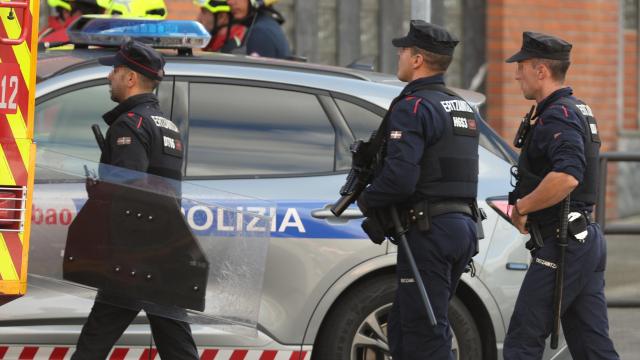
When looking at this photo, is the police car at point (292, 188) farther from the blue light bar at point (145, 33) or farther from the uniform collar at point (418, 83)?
the uniform collar at point (418, 83)

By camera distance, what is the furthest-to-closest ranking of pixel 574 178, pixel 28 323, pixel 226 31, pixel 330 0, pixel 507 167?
pixel 330 0 < pixel 226 31 < pixel 507 167 < pixel 28 323 < pixel 574 178

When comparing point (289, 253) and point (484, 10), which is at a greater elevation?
point (484, 10)

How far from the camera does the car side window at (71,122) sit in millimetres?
6082

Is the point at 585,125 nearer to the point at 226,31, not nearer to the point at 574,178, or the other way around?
the point at 574,178

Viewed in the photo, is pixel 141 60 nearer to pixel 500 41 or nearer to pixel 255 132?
pixel 255 132

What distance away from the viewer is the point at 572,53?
12.3m

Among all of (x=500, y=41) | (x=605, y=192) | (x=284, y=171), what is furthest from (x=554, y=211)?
(x=500, y=41)

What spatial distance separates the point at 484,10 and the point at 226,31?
406 centimetres

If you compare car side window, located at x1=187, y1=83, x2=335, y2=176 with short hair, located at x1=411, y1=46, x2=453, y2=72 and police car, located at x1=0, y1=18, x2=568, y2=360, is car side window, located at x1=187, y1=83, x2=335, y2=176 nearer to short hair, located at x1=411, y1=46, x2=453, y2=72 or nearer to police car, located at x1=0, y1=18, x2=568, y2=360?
police car, located at x1=0, y1=18, x2=568, y2=360

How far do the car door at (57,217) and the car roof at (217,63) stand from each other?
0.48ft

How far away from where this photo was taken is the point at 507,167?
6.46m

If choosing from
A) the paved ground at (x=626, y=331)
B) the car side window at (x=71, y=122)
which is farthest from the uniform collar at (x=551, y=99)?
the paved ground at (x=626, y=331)

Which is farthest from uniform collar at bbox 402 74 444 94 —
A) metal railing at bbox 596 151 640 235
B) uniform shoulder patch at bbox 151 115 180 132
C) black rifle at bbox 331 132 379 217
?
metal railing at bbox 596 151 640 235

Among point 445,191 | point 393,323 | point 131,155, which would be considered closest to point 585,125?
point 445,191
